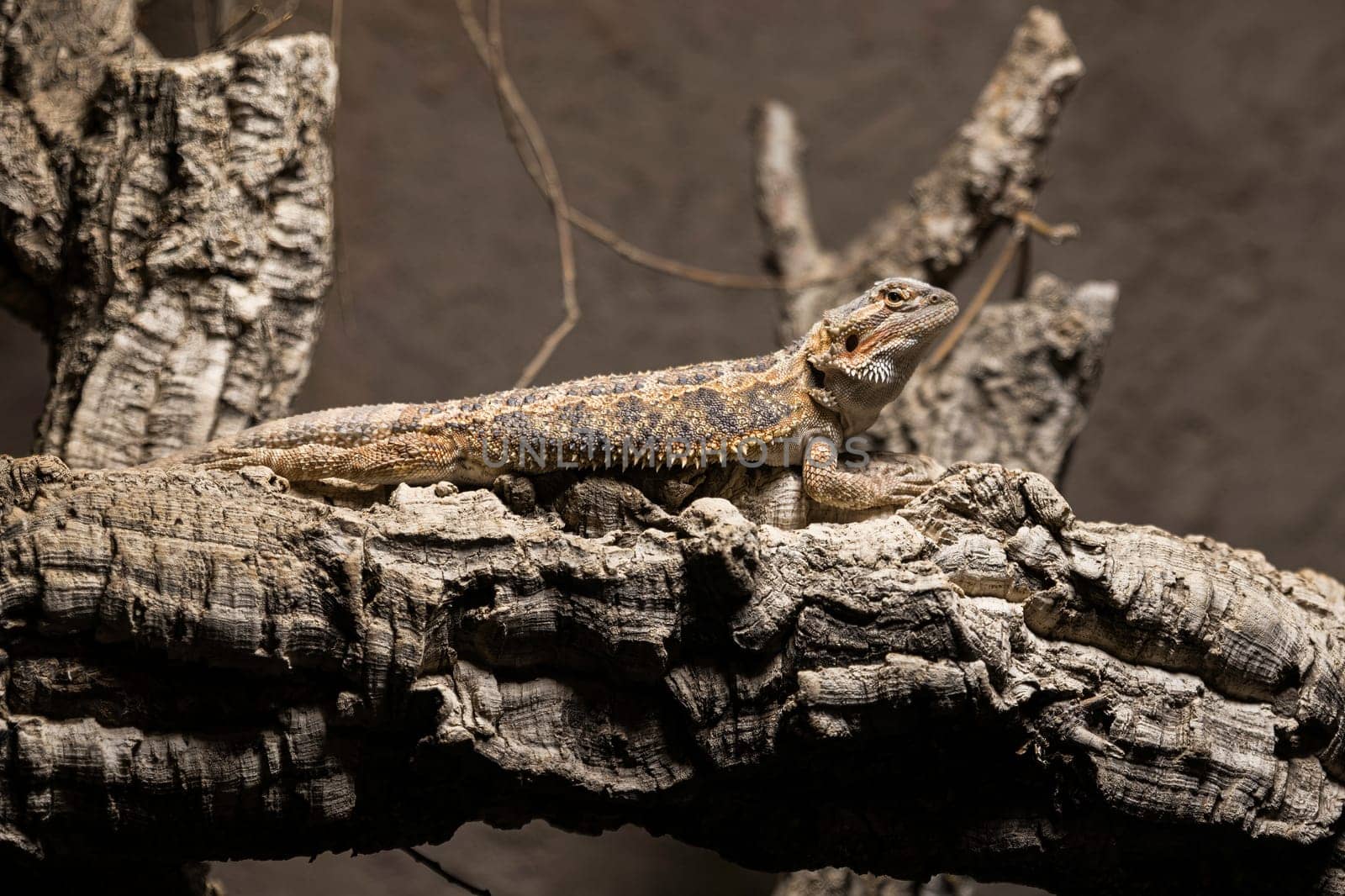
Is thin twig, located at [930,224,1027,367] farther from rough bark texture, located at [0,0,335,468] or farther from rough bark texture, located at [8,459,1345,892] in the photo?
rough bark texture, located at [0,0,335,468]

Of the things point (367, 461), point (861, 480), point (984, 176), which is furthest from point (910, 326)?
point (984, 176)

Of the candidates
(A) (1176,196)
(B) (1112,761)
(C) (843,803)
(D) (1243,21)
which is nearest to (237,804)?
(C) (843,803)

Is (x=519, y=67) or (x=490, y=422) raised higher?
(x=519, y=67)

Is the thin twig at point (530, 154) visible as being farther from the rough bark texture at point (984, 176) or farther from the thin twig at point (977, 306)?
the thin twig at point (977, 306)

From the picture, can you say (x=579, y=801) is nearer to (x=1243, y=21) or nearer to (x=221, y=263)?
(x=221, y=263)

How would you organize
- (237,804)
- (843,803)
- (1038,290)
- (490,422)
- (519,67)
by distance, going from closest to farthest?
(237,804)
(843,803)
(490,422)
(1038,290)
(519,67)

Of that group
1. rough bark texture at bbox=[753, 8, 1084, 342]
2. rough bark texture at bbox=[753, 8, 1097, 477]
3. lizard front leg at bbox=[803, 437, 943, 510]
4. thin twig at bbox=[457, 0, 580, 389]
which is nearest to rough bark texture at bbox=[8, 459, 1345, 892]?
lizard front leg at bbox=[803, 437, 943, 510]
